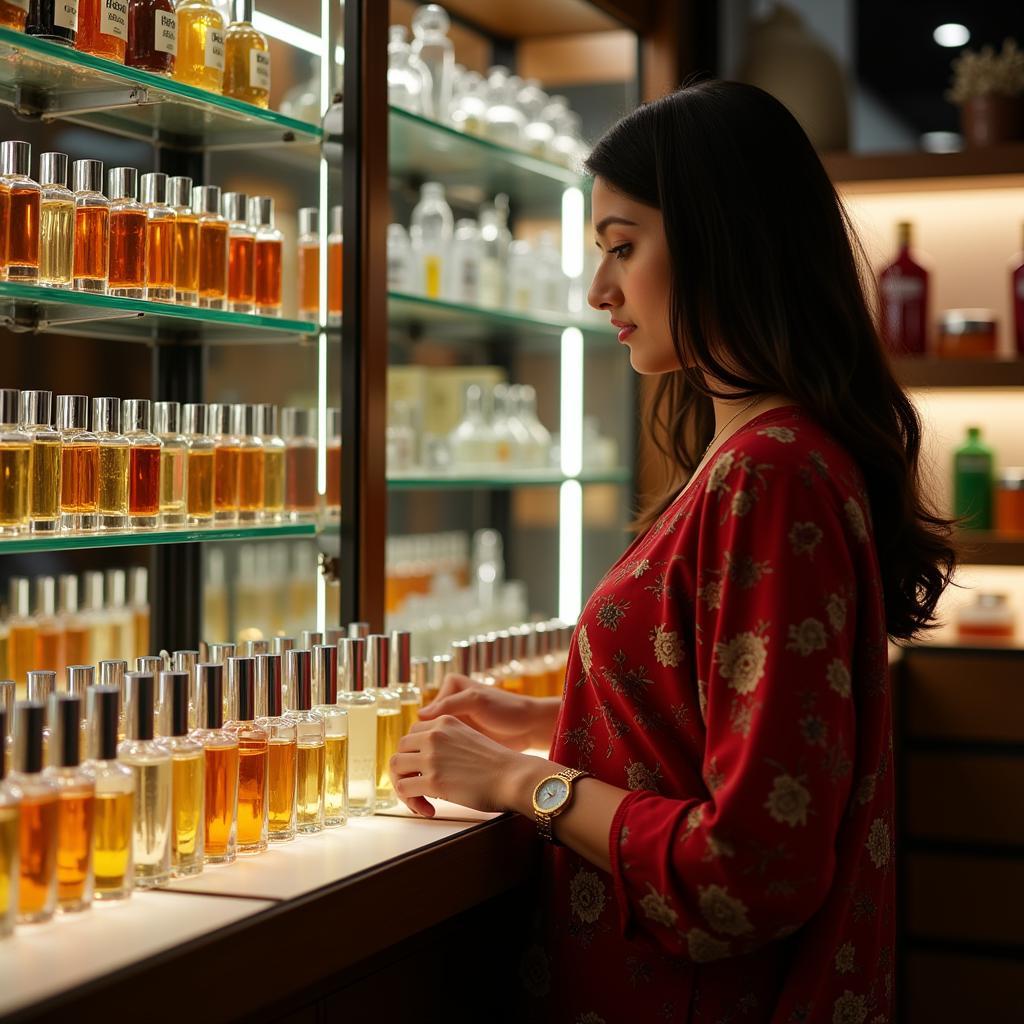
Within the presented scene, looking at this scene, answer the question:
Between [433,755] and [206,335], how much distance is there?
2.88 feet

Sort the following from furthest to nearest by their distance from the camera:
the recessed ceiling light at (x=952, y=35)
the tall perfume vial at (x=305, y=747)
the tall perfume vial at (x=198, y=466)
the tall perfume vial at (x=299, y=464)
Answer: the recessed ceiling light at (x=952, y=35) → the tall perfume vial at (x=299, y=464) → the tall perfume vial at (x=198, y=466) → the tall perfume vial at (x=305, y=747)

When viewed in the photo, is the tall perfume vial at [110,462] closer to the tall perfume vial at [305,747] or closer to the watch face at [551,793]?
the tall perfume vial at [305,747]

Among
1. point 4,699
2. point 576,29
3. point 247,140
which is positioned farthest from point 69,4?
point 576,29

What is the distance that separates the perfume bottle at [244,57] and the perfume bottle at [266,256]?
0.49 ft

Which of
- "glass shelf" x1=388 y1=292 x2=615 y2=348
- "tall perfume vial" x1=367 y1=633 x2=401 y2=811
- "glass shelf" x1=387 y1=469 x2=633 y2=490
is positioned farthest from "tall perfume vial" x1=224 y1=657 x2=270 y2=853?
"glass shelf" x1=388 y1=292 x2=615 y2=348

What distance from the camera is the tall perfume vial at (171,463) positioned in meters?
1.80

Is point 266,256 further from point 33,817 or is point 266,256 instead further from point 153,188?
point 33,817

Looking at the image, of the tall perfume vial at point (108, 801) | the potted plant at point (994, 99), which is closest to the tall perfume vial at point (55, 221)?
the tall perfume vial at point (108, 801)

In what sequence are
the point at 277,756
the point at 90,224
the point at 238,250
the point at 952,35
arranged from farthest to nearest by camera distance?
the point at 952,35 → the point at 238,250 → the point at 90,224 → the point at 277,756

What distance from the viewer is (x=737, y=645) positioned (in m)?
1.23

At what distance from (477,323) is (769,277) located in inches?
65.3

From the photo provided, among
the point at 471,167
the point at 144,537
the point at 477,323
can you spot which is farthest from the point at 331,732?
the point at 471,167

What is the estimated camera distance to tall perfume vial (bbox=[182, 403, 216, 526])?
72.4 inches

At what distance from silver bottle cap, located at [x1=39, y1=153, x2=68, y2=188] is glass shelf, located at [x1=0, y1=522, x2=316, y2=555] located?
42cm
